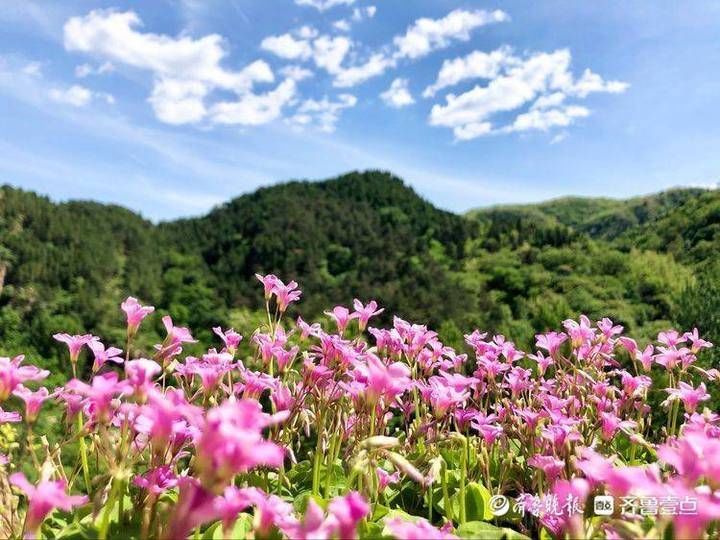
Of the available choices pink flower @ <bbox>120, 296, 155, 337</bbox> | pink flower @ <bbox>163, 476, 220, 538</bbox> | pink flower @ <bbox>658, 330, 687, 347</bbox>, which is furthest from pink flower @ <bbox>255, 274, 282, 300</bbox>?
pink flower @ <bbox>658, 330, 687, 347</bbox>

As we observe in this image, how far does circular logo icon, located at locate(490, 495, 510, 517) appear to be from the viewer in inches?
90.3

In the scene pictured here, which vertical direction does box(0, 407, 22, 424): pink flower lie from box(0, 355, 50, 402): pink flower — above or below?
below

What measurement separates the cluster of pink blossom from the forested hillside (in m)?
18.4

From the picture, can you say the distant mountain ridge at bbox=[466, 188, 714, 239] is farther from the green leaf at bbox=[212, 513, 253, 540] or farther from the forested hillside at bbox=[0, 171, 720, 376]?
the green leaf at bbox=[212, 513, 253, 540]

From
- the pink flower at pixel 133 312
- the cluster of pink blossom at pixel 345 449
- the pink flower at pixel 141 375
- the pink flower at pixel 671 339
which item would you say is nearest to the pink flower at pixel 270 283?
the cluster of pink blossom at pixel 345 449

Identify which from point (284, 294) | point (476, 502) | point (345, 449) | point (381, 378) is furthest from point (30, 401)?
point (476, 502)

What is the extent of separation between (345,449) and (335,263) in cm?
9578

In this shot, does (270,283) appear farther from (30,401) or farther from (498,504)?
(498,504)

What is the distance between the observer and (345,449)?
271 cm

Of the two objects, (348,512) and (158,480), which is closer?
(348,512)

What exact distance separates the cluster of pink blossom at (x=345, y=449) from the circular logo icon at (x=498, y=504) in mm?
28

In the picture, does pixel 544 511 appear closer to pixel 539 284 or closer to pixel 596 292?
pixel 596 292

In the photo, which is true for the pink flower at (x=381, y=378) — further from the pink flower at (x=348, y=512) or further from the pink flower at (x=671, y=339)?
the pink flower at (x=671, y=339)

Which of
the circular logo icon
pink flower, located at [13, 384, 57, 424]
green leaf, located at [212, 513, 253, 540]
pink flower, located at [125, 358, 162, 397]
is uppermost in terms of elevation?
pink flower, located at [125, 358, 162, 397]
